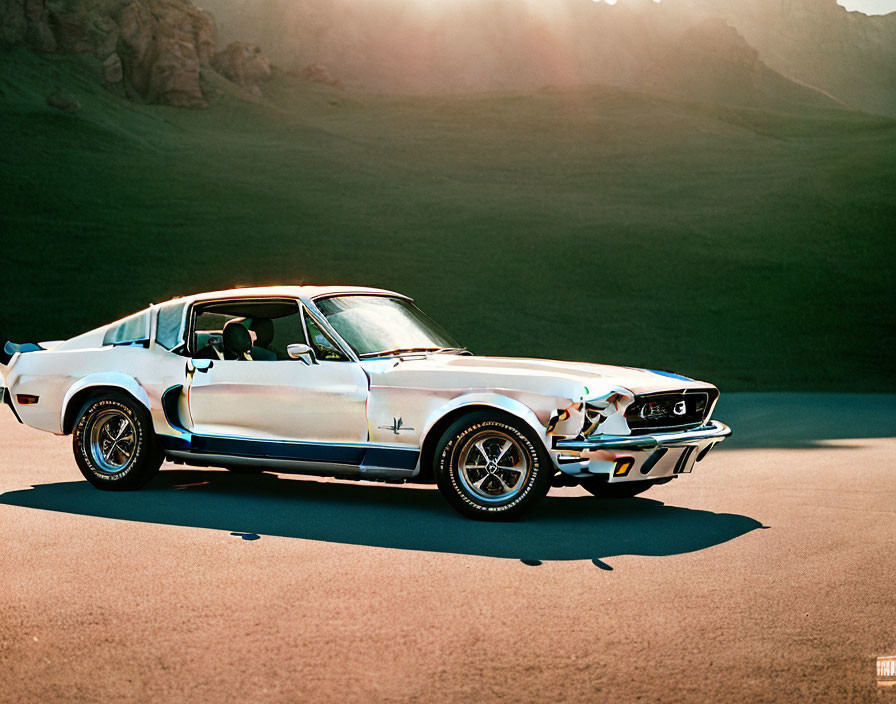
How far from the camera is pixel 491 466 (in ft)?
22.8

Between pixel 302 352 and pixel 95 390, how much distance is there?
2.13 metres

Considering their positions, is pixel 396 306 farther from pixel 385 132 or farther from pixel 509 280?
pixel 385 132

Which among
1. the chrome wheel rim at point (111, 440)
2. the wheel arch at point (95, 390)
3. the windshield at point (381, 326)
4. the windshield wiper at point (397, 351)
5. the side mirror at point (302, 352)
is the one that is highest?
the windshield at point (381, 326)

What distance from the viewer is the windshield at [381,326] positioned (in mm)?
7742

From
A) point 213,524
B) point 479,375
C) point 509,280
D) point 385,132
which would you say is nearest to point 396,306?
point 479,375

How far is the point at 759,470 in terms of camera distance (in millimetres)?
9836

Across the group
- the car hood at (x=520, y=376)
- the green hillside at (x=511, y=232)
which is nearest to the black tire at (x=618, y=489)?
the car hood at (x=520, y=376)

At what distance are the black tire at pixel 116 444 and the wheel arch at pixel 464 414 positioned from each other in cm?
234

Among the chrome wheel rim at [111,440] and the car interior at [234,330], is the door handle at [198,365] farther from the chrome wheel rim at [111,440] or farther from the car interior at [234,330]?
the chrome wheel rim at [111,440]

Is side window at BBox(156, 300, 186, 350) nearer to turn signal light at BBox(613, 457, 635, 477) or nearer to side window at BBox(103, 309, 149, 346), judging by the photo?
side window at BBox(103, 309, 149, 346)

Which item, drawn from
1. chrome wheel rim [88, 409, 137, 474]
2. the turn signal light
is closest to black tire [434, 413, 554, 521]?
the turn signal light

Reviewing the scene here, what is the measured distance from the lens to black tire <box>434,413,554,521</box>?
22.5ft

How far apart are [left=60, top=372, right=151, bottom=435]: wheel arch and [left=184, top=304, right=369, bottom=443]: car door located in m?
0.43

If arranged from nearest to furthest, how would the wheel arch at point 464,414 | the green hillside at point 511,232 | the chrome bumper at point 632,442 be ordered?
the chrome bumper at point 632,442, the wheel arch at point 464,414, the green hillside at point 511,232
